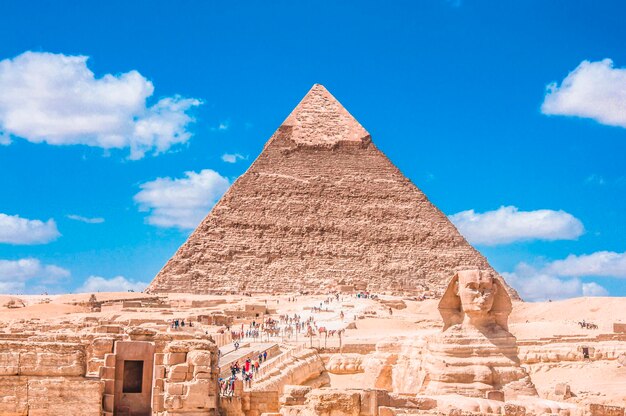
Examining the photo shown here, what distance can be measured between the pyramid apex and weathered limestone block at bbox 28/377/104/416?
138 meters

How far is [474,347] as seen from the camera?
8609 millimetres

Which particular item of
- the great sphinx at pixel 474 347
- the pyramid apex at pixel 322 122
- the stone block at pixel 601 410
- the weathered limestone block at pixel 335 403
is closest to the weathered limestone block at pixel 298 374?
the great sphinx at pixel 474 347

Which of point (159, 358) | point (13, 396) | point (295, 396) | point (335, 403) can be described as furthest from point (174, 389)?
point (335, 403)

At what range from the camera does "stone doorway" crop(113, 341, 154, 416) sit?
5699 millimetres

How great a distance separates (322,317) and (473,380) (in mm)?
31666

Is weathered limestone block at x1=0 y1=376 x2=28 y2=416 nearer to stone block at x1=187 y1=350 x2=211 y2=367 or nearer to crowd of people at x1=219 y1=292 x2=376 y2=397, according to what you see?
stone block at x1=187 y1=350 x2=211 y2=367

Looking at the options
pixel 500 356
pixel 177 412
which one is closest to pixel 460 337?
pixel 500 356

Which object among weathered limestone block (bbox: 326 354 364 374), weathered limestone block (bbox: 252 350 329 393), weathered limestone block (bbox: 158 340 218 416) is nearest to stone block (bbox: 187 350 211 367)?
weathered limestone block (bbox: 158 340 218 416)

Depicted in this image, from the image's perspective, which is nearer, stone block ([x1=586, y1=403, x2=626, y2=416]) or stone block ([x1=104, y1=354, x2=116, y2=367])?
stone block ([x1=586, y1=403, x2=626, y2=416])

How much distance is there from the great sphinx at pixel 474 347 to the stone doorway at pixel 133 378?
9.44 feet

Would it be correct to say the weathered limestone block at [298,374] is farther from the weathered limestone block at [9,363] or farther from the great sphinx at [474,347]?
the weathered limestone block at [9,363]

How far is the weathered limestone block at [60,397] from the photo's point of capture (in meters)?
5.04

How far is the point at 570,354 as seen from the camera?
15078 millimetres

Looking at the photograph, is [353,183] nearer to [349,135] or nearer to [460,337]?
[349,135]
